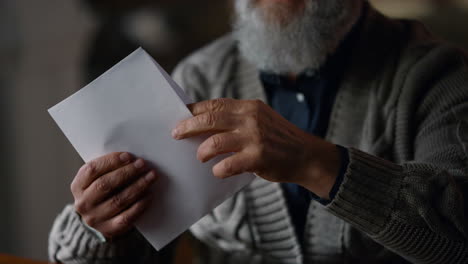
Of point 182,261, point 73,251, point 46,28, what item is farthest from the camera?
point 46,28

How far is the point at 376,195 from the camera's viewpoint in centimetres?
72

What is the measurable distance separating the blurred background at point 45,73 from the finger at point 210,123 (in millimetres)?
1298

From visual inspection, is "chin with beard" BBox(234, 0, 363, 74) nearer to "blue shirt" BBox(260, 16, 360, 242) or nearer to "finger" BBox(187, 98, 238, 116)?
"blue shirt" BBox(260, 16, 360, 242)

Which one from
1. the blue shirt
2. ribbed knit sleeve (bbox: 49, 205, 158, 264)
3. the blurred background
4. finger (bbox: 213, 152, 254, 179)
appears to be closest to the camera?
finger (bbox: 213, 152, 254, 179)

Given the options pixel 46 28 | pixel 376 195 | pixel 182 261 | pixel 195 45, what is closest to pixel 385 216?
pixel 376 195

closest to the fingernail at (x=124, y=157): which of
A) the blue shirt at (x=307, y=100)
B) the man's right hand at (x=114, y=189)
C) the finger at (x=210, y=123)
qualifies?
the man's right hand at (x=114, y=189)

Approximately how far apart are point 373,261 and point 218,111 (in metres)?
0.47

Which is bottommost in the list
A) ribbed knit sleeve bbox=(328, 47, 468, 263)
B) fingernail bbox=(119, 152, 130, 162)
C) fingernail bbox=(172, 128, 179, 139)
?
ribbed knit sleeve bbox=(328, 47, 468, 263)

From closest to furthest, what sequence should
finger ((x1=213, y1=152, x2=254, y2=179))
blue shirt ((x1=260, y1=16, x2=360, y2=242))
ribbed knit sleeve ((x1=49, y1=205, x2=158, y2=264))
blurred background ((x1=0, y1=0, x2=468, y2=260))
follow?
finger ((x1=213, y1=152, x2=254, y2=179))
ribbed knit sleeve ((x1=49, y1=205, x2=158, y2=264))
blue shirt ((x1=260, y1=16, x2=360, y2=242))
blurred background ((x1=0, y1=0, x2=468, y2=260))

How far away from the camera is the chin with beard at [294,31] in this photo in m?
0.97

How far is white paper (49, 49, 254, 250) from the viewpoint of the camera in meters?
0.71

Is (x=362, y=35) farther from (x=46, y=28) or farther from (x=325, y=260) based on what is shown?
(x=46, y=28)

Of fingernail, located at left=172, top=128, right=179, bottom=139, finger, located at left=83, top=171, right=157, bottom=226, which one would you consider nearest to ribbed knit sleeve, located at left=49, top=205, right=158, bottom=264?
finger, located at left=83, top=171, right=157, bottom=226

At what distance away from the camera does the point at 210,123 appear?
68cm
